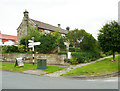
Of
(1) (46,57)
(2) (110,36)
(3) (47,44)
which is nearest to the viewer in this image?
(2) (110,36)

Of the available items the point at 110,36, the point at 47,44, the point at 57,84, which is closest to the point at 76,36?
the point at 47,44

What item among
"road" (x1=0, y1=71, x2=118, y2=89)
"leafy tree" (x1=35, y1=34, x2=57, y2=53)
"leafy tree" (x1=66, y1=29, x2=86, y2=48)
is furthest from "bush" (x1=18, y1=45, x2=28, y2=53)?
"road" (x1=0, y1=71, x2=118, y2=89)

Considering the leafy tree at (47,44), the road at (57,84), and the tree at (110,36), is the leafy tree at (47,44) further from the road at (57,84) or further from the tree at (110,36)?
the road at (57,84)

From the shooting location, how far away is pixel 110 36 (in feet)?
47.2

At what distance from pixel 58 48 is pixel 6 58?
866cm

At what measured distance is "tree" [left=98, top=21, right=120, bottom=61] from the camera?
13984mm

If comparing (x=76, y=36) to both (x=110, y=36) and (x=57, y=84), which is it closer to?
(x=110, y=36)

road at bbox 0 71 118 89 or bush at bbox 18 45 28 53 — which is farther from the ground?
bush at bbox 18 45 28 53

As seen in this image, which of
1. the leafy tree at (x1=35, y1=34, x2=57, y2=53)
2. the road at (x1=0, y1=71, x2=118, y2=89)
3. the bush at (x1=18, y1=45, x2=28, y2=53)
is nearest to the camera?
the road at (x1=0, y1=71, x2=118, y2=89)

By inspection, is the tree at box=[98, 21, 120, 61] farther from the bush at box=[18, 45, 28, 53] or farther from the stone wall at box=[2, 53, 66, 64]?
the bush at box=[18, 45, 28, 53]

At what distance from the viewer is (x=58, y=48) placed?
16.2 meters

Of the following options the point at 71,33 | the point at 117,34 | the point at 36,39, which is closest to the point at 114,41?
the point at 117,34

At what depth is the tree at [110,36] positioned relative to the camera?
13984mm

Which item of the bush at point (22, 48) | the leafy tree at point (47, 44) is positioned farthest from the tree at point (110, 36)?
the bush at point (22, 48)
